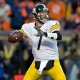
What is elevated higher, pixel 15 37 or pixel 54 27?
pixel 54 27

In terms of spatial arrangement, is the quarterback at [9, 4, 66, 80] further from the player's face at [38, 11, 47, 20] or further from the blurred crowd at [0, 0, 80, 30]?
the blurred crowd at [0, 0, 80, 30]

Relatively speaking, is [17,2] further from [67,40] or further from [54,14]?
[67,40]

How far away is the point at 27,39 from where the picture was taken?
10672 millimetres

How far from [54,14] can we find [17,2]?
1049 mm

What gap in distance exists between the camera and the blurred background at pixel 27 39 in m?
9.69

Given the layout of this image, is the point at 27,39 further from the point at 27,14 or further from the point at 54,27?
the point at 54,27

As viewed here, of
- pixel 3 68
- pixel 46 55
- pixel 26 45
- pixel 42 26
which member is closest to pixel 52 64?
pixel 46 55

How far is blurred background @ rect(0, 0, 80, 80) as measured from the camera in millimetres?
9688

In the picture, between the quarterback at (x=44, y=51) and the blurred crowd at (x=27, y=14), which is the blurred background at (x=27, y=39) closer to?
the blurred crowd at (x=27, y=14)

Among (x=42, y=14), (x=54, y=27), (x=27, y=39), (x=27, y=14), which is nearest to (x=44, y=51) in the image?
(x=54, y=27)

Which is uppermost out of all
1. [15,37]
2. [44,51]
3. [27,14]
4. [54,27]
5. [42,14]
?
[42,14]

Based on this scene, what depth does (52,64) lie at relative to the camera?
264 inches

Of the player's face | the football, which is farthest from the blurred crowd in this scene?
the football

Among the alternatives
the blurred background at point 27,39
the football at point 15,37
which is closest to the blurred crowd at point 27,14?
the blurred background at point 27,39
